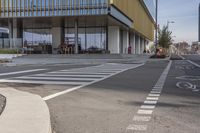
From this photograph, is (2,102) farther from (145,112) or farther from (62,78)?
(62,78)

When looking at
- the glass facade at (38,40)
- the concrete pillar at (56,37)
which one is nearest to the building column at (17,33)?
the glass facade at (38,40)

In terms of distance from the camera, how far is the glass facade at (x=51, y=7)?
47.7 m

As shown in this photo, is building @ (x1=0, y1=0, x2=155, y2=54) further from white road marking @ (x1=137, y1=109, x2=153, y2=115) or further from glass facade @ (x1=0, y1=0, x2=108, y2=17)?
white road marking @ (x1=137, y1=109, x2=153, y2=115)

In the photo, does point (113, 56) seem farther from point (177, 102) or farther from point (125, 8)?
point (177, 102)

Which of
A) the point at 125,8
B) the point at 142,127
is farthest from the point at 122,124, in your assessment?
the point at 125,8

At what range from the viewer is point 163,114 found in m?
10.1

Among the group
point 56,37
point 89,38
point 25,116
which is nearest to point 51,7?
point 56,37

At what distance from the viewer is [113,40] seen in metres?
57.3

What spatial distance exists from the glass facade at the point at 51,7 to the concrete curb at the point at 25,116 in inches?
1432

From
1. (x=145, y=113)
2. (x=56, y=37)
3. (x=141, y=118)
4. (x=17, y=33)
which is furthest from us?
(x=17, y=33)

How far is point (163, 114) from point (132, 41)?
233 feet

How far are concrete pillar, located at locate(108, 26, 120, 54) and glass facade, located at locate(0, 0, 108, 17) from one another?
10.1 m

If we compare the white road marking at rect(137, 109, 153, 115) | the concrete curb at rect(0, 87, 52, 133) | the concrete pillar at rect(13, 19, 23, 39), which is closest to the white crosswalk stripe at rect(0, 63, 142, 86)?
the concrete curb at rect(0, 87, 52, 133)

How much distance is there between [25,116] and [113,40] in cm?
4873
